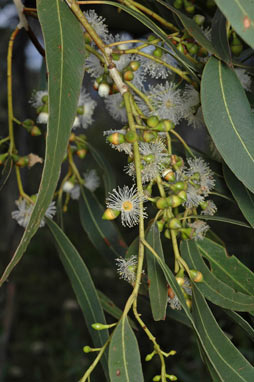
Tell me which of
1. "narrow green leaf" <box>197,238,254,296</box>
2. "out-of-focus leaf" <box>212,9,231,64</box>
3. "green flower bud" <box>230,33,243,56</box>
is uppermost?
"out-of-focus leaf" <box>212,9,231,64</box>

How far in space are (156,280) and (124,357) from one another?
0.41 feet

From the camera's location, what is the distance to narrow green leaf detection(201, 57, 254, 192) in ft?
2.12

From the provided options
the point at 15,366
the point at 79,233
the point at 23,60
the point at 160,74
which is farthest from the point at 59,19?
the point at 79,233

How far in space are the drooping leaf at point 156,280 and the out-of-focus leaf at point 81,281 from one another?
0.52 feet

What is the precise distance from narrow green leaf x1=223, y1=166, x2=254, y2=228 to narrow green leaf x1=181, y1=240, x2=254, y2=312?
0.34ft

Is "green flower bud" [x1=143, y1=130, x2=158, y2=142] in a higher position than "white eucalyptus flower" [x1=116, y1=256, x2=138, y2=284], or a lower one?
higher

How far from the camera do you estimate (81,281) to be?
34.6 inches

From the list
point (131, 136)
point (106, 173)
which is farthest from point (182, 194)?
point (106, 173)

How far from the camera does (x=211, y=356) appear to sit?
2.21 feet

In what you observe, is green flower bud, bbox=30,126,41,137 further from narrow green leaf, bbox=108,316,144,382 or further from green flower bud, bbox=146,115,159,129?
narrow green leaf, bbox=108,316,144,382

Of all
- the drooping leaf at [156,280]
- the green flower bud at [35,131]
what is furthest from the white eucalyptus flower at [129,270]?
the green flower bud at [35,131]

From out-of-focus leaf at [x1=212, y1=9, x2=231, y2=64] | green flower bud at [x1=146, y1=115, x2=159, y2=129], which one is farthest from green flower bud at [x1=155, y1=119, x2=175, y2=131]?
out-of-focus leaf at [x1=212, y1=9, x2=231, y2=64]

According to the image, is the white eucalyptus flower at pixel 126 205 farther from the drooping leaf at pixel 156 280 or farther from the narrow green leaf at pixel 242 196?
the narrow green leaf at pixel 242 196

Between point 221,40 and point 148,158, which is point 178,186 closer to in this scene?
point 148,158
